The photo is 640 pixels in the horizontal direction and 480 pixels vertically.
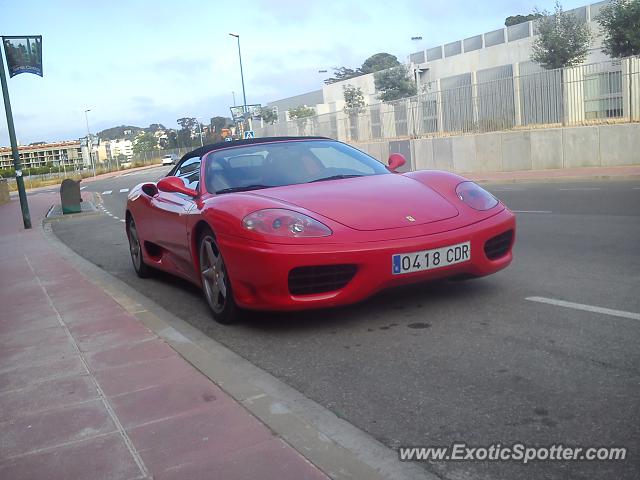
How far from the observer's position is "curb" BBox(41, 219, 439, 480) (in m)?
2.63

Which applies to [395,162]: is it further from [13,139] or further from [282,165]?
[13,139]

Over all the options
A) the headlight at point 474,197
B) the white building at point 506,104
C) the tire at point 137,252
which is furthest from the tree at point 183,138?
the headlight at point 474,197

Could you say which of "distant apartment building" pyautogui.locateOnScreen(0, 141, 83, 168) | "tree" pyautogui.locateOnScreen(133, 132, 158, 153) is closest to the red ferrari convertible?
"tree" pyautogui.locateOnScreen(133, 132, 158, 153)

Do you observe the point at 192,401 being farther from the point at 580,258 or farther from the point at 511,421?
the point at 580,258

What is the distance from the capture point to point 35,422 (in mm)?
3404

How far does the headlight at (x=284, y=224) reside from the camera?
4344 mm

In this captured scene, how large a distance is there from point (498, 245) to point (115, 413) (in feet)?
8.98

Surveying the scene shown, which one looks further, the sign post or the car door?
the sign post

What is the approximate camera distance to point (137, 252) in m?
7.36

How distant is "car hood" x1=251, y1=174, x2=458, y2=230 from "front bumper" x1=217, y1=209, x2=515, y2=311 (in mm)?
173

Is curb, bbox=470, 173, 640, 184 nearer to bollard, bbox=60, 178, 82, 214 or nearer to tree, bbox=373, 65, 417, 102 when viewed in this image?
bollard, bbox=60, 178, 82, 214

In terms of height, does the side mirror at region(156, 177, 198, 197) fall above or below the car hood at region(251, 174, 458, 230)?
above

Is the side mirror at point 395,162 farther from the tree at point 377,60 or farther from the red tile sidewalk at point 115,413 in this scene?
the tree at point 377,60

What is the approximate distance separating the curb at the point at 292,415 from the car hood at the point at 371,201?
107 centimetres
